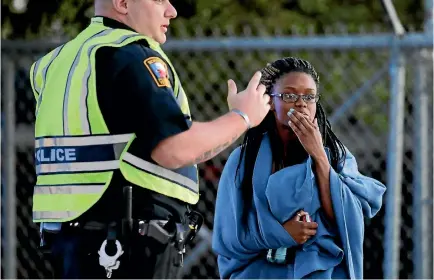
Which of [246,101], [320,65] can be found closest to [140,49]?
[246,101]

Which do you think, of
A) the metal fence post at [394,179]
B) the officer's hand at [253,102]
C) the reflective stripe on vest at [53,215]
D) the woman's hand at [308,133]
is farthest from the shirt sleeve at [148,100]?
the metal fence post at [394,179]

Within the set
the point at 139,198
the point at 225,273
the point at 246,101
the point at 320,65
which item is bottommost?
the point at 225,273

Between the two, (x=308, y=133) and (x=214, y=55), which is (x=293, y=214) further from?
(x=214, y=55)

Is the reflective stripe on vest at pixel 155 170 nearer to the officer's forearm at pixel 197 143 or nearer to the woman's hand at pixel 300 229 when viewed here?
the officer's forearm at pixel 197 143

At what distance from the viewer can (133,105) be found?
126 inches

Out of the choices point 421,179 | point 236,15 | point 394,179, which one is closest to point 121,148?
point 394,179

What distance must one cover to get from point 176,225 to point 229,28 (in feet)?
11.9

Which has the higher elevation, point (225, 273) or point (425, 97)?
point (425, 97)

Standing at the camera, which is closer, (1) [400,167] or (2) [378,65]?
(1) [400,167]

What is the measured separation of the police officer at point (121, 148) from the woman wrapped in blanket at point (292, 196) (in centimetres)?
66

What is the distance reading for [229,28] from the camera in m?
6.84

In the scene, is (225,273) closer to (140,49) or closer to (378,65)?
(140,49)

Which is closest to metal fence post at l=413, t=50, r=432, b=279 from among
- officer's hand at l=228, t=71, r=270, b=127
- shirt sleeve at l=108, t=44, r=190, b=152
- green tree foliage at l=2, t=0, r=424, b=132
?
green tree foliage at l=2, t=0, r=424, b=132

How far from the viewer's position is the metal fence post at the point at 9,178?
6.08 meters
